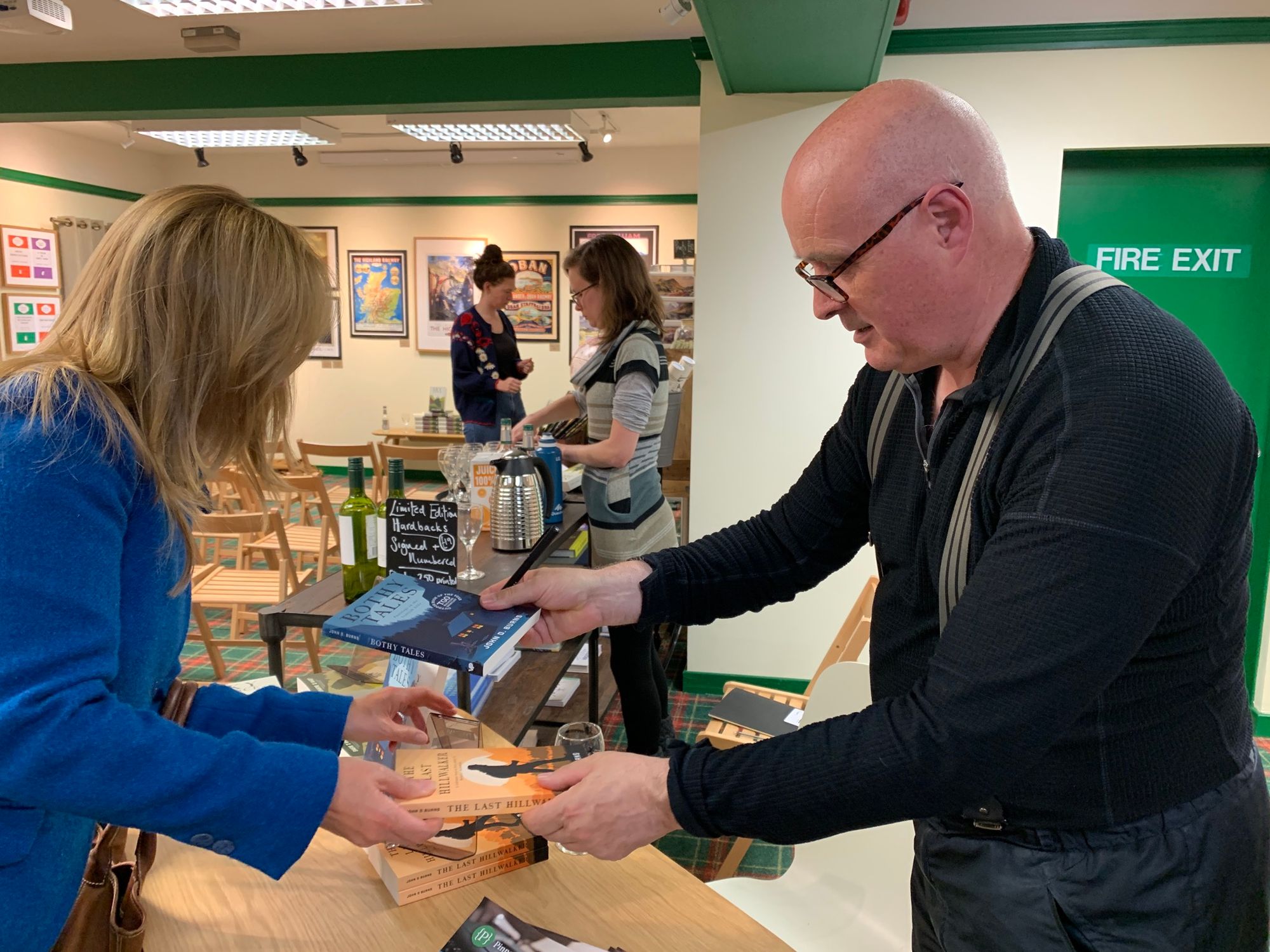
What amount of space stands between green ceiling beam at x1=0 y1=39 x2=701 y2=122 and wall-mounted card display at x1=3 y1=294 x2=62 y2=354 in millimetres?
3397

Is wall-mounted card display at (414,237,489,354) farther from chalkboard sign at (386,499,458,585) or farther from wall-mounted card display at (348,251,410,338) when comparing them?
chalkboard sign at (386,499,458,585)

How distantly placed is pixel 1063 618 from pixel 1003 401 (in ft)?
0.92

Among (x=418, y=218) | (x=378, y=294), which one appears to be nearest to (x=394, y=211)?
(x=418, y=218)

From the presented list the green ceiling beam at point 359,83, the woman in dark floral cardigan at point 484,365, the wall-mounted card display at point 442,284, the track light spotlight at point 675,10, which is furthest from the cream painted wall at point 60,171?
the track light spotlight at point 675,10

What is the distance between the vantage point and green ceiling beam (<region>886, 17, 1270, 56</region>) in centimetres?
330

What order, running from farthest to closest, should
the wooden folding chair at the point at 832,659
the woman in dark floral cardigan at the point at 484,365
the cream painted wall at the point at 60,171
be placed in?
the cream painted wall at the point at 60,171
the woman in dark floral cardigan at the point at 484,365
the wooden folding chair at the point at 832,659

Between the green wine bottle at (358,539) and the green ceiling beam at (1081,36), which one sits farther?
the green ceiling beam at (1081,36)

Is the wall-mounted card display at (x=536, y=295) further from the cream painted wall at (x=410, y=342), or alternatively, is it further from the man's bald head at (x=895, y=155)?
the man's bald head at (x=895, y=155)

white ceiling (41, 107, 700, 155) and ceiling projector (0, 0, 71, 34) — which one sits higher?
white ceiling (41, 107, 700, 155)

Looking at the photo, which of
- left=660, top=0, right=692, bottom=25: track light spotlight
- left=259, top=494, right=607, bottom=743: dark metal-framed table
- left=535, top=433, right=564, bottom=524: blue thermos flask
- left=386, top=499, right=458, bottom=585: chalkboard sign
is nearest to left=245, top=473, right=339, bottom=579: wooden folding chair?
left=259, top=494, right=607, bottom=743: dark metal-framed table

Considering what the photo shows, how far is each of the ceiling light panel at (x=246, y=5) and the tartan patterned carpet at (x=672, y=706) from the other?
8.62ft

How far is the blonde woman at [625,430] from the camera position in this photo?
3219mm

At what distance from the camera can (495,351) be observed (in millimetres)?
6164

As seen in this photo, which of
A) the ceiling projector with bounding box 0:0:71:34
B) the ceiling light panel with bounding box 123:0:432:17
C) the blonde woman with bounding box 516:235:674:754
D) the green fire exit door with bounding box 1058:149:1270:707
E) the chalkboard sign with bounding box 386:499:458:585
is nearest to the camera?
the chalkboard sign with bounding box 386:499:458:585
